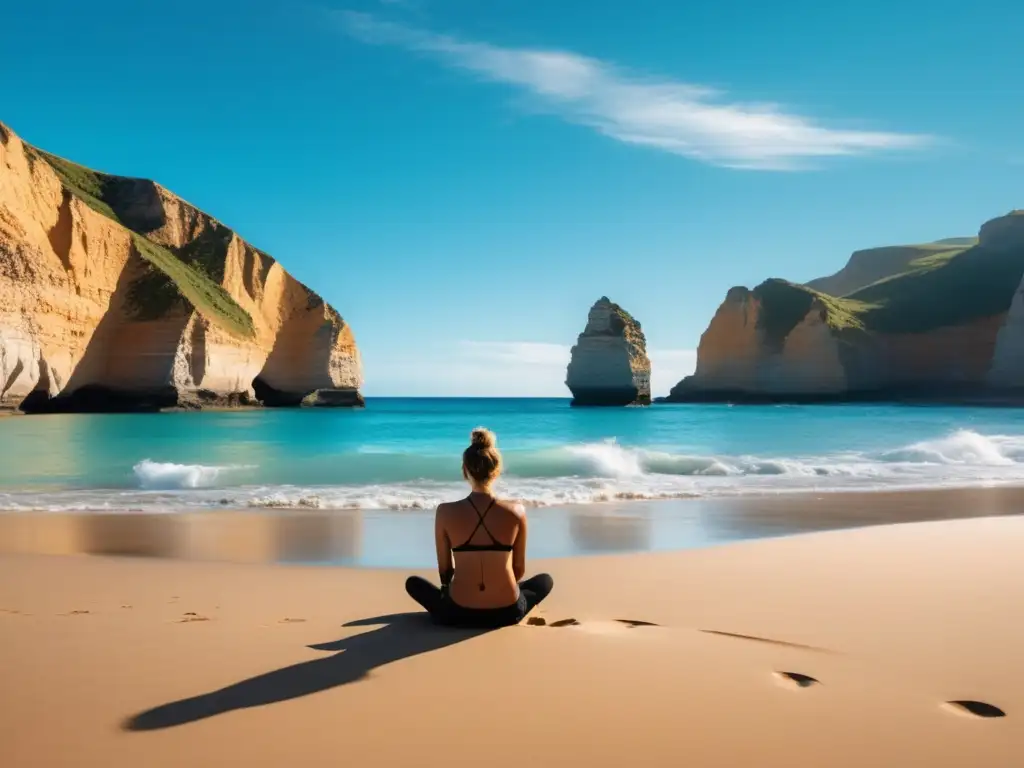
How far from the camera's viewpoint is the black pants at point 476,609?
4.15 meters

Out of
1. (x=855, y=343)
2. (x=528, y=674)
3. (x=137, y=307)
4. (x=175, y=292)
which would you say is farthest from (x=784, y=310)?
(x=528, y=674)

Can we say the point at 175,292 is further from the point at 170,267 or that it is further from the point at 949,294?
the point at 949,294

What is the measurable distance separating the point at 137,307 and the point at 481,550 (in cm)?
4940

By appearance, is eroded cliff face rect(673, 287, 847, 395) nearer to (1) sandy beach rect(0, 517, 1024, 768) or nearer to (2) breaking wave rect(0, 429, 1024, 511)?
(2) breaking wave rect(0, 429, 1024, 511)

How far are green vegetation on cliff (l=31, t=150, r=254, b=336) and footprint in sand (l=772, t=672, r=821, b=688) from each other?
49179mm

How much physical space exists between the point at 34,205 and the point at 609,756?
4593 centimetres

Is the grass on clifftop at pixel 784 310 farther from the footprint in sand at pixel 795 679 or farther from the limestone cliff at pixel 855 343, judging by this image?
the footprint in sand at pixel 795 679

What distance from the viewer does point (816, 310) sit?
7538cm

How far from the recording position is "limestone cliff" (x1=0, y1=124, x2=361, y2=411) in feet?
123

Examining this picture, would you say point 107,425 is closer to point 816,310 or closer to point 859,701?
point 859,701

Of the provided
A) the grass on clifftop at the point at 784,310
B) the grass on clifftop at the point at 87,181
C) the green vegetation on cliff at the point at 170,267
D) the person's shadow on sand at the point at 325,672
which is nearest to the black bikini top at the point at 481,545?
the person's shadow on sand at the point at 325,672

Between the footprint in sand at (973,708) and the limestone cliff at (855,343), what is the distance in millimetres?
77566

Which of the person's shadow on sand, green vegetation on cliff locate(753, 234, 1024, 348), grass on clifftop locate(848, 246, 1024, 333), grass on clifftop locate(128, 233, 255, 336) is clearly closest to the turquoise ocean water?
the person's shadow on sand

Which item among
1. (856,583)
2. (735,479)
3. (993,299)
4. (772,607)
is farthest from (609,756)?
(993,299)
